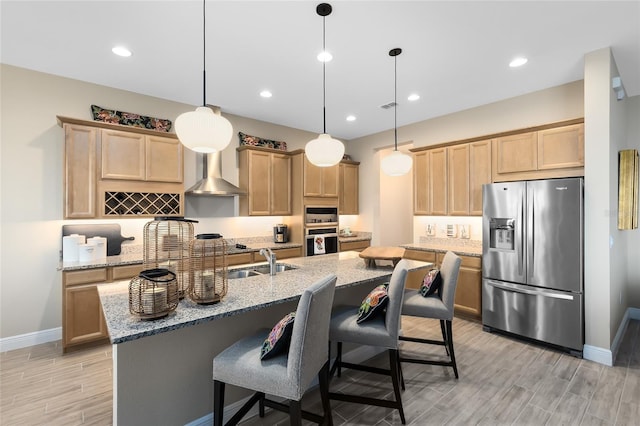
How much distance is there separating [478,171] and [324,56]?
268 cm

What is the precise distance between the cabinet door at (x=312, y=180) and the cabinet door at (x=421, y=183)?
1.64 metres

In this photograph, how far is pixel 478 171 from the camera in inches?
164

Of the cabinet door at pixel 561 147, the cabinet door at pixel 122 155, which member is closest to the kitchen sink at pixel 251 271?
the cabinet door at pixel 122 155

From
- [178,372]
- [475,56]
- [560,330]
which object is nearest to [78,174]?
A: [178,372]

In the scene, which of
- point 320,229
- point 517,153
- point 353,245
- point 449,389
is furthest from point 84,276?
point 517,153

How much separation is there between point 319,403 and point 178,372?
107 centimetres

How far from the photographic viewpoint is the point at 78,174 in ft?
10.9

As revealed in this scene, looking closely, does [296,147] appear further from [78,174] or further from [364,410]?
[364,410]

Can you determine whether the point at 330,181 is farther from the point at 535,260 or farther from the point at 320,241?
the point at 535,260

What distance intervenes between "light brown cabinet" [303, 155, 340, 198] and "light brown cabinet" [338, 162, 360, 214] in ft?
1.29

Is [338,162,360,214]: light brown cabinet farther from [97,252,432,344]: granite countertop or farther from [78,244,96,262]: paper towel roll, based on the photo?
[78,244,96,262]: paper towel roll

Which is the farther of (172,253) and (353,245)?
(353,245)

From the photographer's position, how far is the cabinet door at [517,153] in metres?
3.66

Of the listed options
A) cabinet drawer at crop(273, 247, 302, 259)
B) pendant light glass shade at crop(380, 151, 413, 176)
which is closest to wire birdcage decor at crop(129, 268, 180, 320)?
pendant light glass shade at crop(380, 151, 413, 176)
